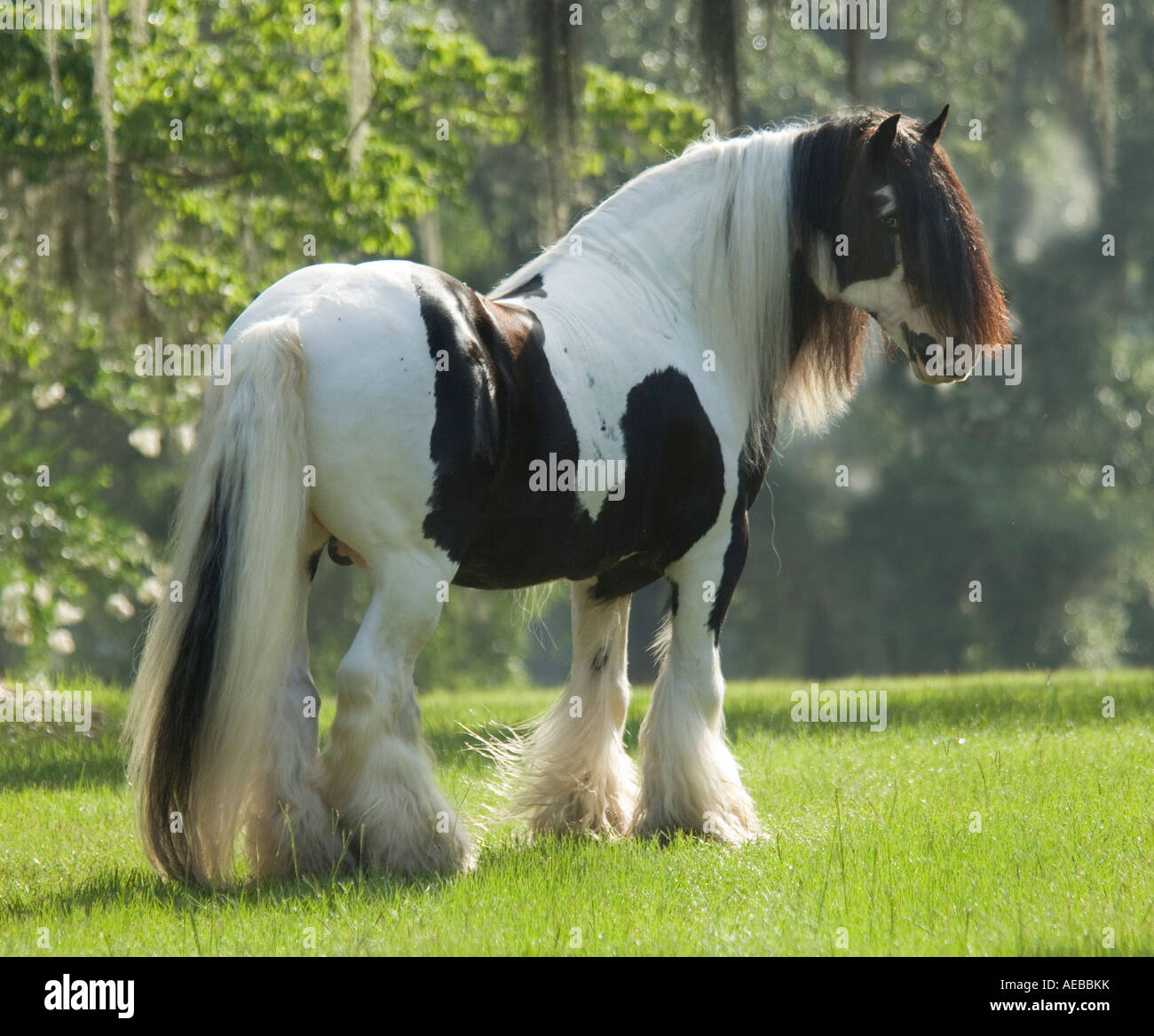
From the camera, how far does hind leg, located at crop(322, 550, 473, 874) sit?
15.3ft

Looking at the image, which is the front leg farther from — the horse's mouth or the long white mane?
the horse's mouth

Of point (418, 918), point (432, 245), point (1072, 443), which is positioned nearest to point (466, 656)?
point (1072, 443)

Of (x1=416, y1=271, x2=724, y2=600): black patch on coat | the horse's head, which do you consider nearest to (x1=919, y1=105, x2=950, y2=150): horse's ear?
the horse's head

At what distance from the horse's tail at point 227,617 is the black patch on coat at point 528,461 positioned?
1.60 feet

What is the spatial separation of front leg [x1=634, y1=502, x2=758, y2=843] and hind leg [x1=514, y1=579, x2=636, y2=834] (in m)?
0.24

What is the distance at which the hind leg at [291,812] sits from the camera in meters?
4.69

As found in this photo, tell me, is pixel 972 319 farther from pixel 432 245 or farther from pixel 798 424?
pixel 432 245

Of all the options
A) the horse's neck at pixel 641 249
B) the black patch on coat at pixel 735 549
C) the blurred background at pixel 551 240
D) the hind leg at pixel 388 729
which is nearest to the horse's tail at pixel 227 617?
the hind leg at pixel 388 729

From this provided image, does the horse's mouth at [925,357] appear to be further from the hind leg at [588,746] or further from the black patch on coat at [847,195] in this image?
the hind leg at [588,746]

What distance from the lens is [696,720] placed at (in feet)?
18.6

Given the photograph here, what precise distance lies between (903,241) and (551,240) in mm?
4824

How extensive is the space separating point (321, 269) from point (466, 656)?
70.0 ft

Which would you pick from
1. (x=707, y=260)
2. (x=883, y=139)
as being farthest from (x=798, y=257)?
(x=883, y=139)

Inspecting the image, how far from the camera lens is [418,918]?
13.9 feet
